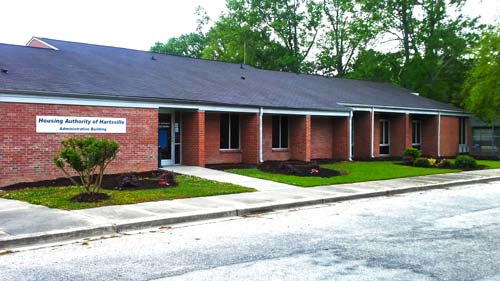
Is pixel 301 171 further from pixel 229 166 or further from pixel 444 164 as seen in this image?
pixel 444 164

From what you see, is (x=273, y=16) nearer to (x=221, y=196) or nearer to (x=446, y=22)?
(x=446, y=22)

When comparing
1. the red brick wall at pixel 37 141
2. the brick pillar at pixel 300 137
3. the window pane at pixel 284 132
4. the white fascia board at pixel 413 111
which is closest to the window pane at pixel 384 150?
the white fascia board at pixel 413 111

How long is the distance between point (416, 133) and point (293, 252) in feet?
95.3

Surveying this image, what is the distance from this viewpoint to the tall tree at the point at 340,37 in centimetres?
4675

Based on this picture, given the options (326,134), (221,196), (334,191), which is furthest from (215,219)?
(326,134)

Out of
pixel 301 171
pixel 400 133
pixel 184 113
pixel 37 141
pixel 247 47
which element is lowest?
pixel 301 171

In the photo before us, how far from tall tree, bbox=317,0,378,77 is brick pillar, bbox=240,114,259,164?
1049 inches

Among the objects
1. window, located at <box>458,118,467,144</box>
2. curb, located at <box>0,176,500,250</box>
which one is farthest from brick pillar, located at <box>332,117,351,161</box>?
window, located at <box>458,118,467,144</box>

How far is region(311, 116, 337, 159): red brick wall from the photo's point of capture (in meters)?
26.3

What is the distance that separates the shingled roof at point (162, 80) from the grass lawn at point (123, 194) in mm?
3274

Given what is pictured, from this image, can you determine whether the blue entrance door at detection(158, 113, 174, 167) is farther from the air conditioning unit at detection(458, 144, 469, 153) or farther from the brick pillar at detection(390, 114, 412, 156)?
the air conditioning unit at detection(458, 144, 469, 153)

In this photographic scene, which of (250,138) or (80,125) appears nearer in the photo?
(80,125)

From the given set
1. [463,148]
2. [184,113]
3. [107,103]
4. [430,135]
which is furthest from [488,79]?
[107,103]

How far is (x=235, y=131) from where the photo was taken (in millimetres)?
22781
